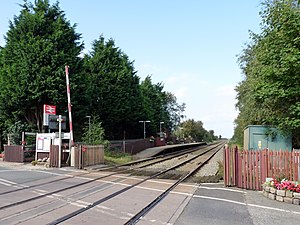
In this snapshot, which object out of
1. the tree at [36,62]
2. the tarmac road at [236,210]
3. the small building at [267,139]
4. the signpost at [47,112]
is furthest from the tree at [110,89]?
the tarmac road at [236,210]

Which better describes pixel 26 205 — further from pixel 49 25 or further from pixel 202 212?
pixel 49 25

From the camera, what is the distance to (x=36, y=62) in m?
27.3

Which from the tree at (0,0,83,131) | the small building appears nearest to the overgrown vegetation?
the tree at (0,0,83,131)

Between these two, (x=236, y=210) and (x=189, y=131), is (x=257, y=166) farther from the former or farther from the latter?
(x=189, y=131)

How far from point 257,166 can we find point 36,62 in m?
21.6

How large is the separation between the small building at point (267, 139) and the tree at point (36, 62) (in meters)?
16.5

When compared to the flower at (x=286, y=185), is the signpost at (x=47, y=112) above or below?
above

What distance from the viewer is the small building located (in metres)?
17.0

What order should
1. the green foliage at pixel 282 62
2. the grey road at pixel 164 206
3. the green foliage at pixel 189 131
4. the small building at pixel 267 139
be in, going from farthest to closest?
1. the green foliage at pixel 189 131
2. the small building at pixel 267 139
3. the green foliage at pixel 282 62
4. the grey road at pixel 164 206

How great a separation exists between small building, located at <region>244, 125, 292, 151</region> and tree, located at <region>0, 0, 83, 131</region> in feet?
54.1

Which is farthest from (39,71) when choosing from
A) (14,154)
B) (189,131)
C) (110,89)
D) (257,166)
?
(189,131)

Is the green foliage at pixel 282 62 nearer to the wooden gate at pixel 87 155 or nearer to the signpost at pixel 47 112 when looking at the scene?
the wooden gate at pixel 87 155

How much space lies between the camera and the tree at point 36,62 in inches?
1064

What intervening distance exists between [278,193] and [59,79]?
70.7ft
